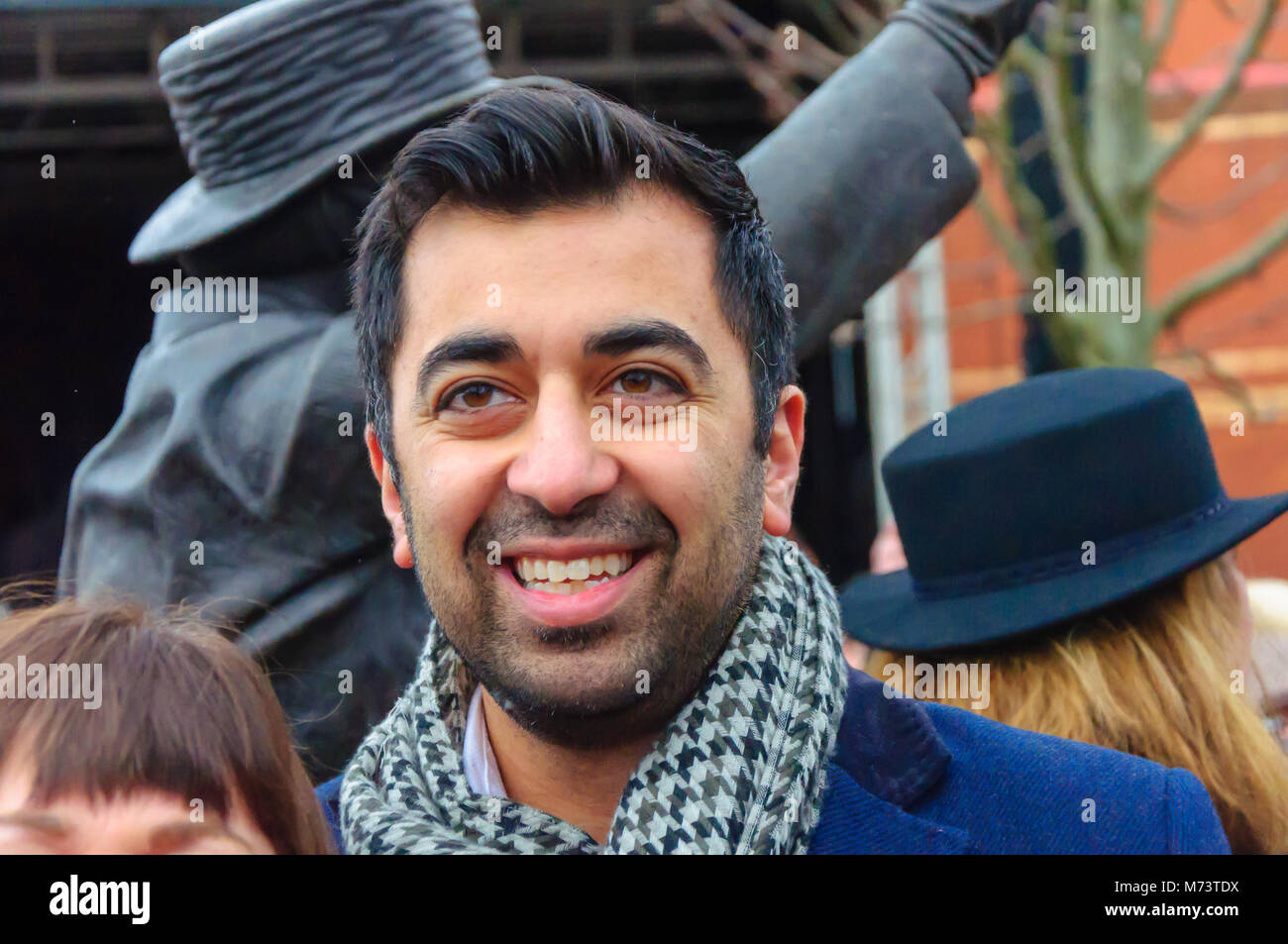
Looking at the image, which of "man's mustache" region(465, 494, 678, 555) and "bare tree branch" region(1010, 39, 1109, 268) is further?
"bare tree branch" region(1010, 39, 1109, 268)

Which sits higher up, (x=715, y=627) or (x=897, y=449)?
(x=897, y=449)

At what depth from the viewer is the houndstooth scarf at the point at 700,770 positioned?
1.42 m

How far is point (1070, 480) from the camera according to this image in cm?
202

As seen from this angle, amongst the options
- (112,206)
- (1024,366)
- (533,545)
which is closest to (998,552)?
(533,545)

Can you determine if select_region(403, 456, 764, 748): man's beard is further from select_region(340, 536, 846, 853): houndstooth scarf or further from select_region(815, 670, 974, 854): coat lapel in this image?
select_region(815, 670, 974, 854): coat lapel

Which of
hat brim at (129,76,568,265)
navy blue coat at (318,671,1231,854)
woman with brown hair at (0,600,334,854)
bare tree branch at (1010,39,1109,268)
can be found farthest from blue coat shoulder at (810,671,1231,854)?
bare tree branch at (1010,39,1109,268)

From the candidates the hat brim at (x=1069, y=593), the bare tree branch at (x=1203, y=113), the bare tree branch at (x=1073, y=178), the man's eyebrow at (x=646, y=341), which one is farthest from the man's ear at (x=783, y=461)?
the bare tree branch at (x=1203, y=113)

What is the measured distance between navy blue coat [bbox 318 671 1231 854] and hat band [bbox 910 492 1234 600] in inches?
18.9

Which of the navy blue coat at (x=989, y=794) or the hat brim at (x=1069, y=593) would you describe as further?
the hat brim at (x=1069, y=593)

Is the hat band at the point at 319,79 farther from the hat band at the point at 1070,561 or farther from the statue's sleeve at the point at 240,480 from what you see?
the hat band at the point at 1070,561

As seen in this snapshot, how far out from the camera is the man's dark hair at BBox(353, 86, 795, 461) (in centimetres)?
147

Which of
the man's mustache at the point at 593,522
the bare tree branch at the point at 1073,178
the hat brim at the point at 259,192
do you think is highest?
the bare tree branch at the point at 1073,178
